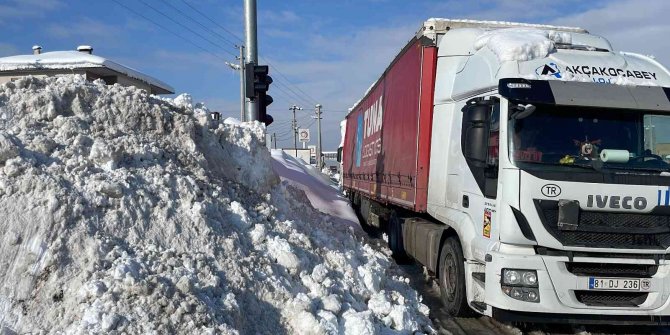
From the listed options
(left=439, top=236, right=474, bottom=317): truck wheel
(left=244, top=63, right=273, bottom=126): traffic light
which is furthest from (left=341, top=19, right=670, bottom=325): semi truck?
(left=244, top=63, right=273, bottom=126): traffic light

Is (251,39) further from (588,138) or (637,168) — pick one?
(637,168)

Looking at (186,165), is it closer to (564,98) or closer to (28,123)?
(28,123)

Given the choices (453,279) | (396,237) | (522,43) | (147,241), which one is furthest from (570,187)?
(396,237)

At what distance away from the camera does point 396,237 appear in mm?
10203

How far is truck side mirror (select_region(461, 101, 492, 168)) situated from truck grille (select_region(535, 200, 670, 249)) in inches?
33.8

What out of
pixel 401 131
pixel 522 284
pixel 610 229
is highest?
pixel 401 131

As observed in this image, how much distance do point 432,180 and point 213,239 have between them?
134 inches

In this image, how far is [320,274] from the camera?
233 inches

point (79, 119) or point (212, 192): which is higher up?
point (79, 119)

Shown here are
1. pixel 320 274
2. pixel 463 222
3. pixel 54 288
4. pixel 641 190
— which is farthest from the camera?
pixel 463 222

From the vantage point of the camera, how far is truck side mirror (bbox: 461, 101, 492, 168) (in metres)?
5.84

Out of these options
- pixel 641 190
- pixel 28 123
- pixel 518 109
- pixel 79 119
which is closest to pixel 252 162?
pixel 79 119

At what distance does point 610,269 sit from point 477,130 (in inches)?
78.6

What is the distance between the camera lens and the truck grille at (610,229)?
5434 mm
